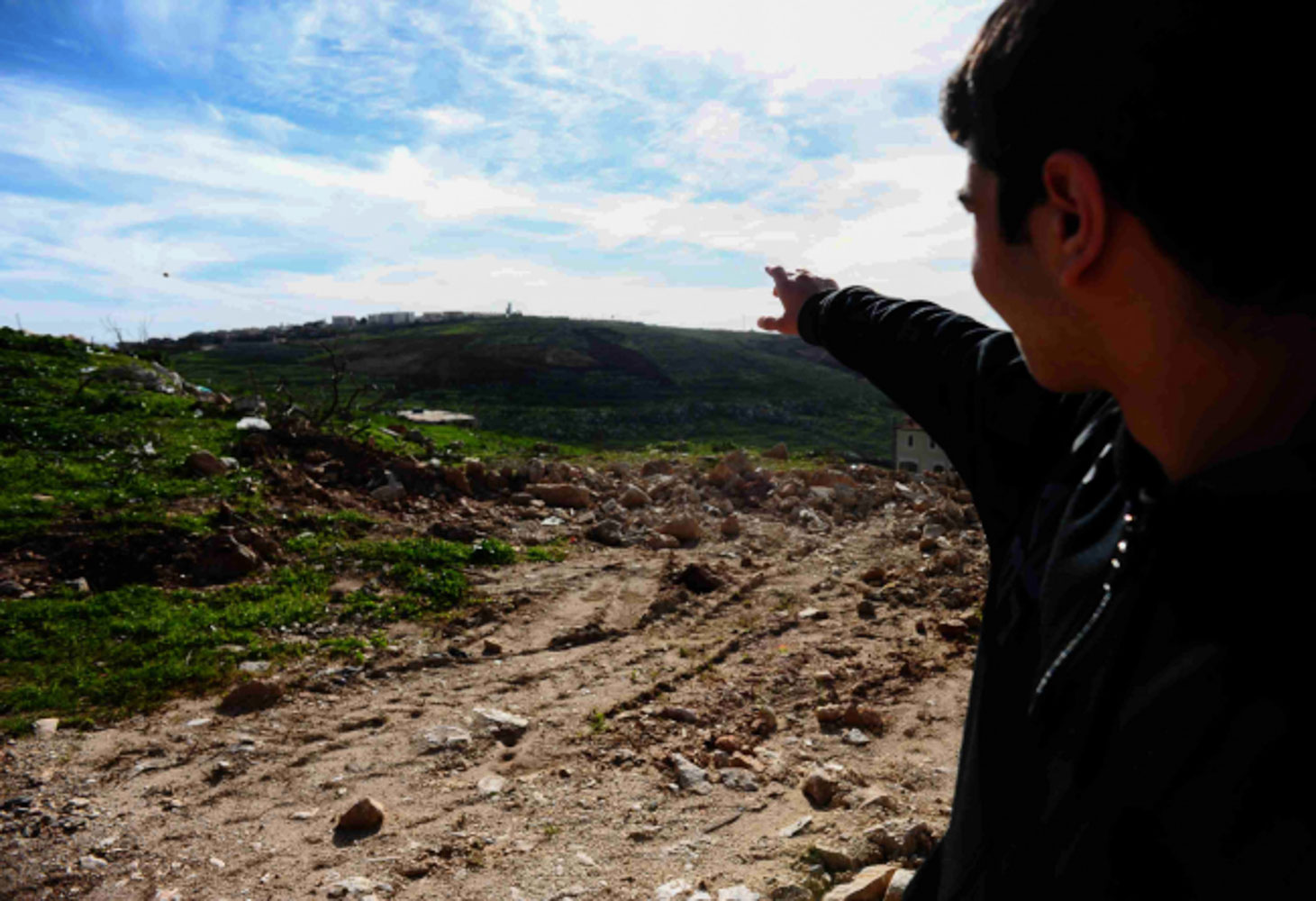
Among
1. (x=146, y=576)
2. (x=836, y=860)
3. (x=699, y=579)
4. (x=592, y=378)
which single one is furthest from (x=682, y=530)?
(x=592, y=378)

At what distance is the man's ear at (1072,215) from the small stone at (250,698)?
4.95 metres

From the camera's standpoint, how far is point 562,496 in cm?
1026

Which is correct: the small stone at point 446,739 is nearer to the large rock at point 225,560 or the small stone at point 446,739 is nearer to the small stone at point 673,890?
the small stone at point 673,890

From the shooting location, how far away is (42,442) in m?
9.48

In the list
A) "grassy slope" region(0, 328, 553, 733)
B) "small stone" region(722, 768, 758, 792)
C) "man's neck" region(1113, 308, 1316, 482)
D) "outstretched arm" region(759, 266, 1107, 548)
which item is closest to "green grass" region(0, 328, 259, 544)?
"grassy slope" region(0, 328, 553, 733)

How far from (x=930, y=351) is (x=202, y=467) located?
9.00m

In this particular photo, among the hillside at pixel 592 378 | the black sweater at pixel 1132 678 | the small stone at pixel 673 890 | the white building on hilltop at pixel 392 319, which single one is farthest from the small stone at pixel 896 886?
the white building on hilltop at pixel 392 319

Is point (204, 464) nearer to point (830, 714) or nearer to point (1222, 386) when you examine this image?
point (830, 714)

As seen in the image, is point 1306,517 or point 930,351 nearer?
point 1306,517

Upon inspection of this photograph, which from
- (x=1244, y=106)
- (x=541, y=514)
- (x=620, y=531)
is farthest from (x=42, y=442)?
(x=1244, y=106)

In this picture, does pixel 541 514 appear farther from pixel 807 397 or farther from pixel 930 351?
pixel 807 397

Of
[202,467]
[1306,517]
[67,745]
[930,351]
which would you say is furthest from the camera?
[202,467]

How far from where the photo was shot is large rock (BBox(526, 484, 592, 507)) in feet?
33.6

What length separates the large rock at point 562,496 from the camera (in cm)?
1024
